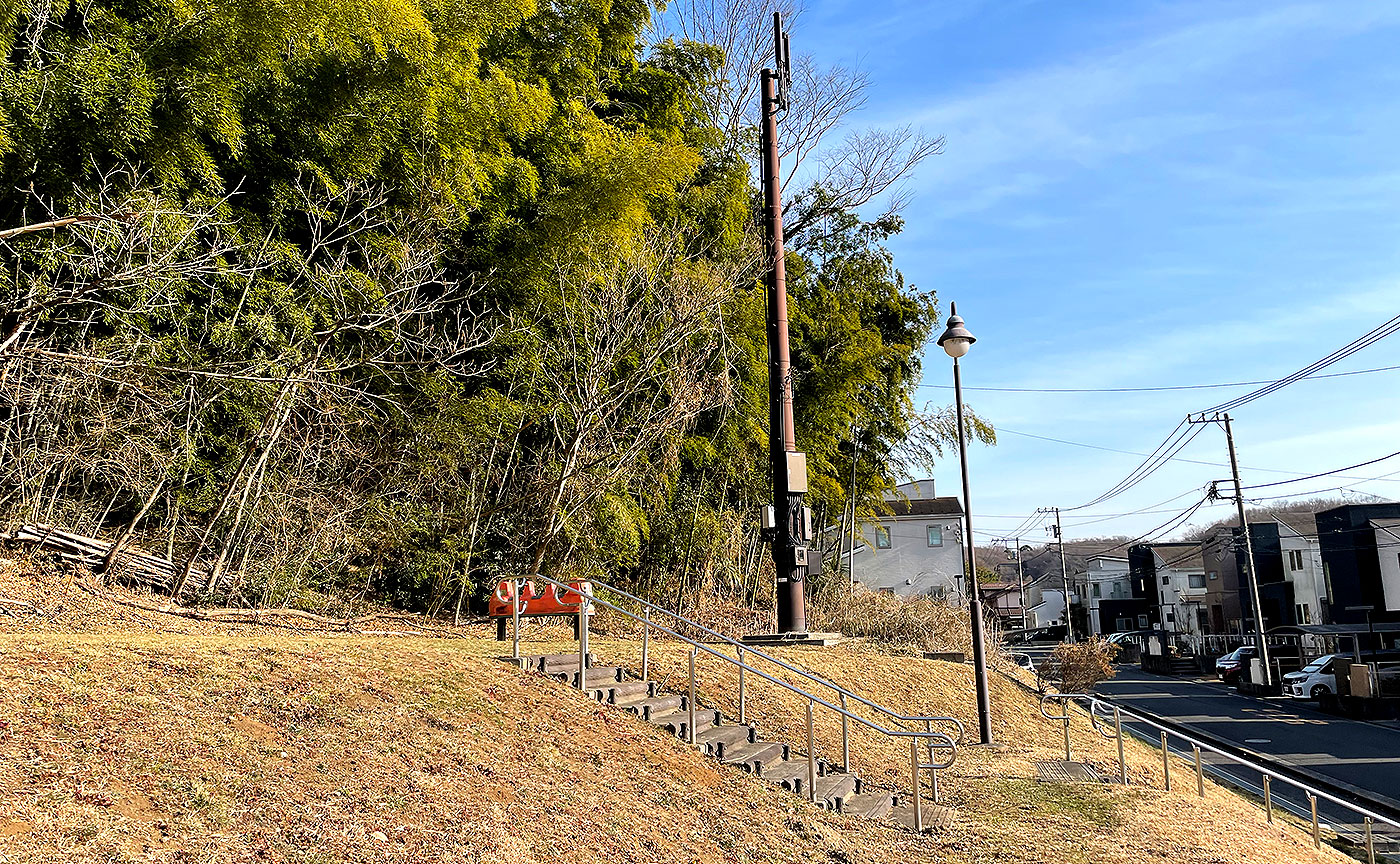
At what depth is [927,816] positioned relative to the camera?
27.7 feet

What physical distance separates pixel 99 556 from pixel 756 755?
7.23 metres

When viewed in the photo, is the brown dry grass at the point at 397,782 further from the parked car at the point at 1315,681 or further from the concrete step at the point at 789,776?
the parked car at the point at 1315,681

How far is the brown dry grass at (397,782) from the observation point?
4734mm

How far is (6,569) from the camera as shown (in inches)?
366

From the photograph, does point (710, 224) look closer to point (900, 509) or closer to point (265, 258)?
point (265, 258)

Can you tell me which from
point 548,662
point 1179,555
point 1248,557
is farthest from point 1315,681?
point 1179,555

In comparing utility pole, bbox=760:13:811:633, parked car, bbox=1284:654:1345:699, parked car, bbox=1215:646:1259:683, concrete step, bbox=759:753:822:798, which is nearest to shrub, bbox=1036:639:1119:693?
utility pole, bbox=760:13:811:633

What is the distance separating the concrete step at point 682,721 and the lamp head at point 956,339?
5757mm

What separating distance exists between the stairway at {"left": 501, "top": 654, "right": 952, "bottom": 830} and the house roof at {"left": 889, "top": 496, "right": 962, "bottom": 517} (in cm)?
3405

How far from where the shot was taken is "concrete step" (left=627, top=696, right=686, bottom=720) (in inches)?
338

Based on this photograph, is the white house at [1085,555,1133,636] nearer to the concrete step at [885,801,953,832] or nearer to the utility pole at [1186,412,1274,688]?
the utility pole at [1186,412,1274,688]

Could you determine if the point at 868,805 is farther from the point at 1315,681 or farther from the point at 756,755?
the point at 1315,681

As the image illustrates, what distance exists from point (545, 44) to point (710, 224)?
16.8 ft

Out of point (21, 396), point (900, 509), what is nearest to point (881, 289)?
point (21, 396)
